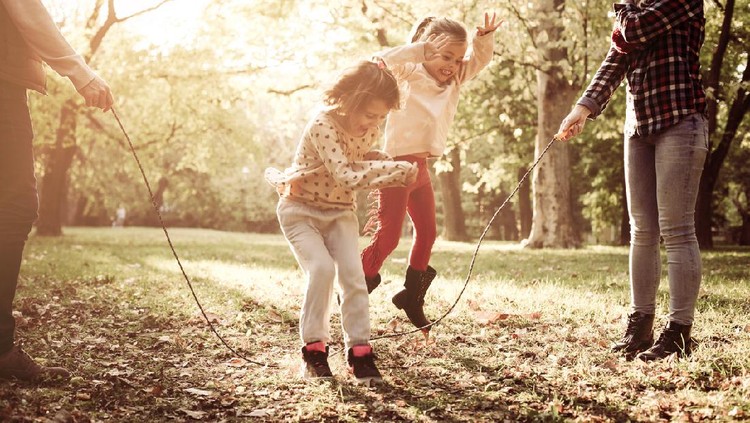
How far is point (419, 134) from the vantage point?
14.2 feet

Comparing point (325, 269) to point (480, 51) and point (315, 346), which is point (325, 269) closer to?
point (315, 346)

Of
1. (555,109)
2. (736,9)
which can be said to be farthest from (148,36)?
(736,9)

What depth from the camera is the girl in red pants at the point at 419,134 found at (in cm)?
427

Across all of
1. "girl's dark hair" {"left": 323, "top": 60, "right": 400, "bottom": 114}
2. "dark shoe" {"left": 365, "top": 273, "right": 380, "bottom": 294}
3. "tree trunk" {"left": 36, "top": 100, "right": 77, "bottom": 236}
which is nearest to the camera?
"girl's dark hair" {"left": 323, "top": 60, "right": 400, "bottom": 114}

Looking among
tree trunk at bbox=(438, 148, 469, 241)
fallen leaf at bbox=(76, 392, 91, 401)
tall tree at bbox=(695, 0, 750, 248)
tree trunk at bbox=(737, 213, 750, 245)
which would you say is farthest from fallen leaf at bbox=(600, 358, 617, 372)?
tree trunk at bbox=(737, 213, 750, 245)

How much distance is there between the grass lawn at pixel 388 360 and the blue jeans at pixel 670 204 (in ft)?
1.27

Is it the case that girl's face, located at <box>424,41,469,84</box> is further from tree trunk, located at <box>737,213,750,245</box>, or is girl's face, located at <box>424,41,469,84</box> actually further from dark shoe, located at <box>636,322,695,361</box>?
tree trunk, located at <box>737,213,750,245</box>

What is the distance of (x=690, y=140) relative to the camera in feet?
11.6

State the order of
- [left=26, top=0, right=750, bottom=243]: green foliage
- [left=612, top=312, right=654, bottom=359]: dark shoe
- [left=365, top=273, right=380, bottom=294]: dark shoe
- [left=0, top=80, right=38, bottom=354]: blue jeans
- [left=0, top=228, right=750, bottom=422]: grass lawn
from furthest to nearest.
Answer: [left=26, top=0, right=750, bottom=243]: green foliage, [left=365, top=273, right=380, bottom=294]: dark shoe, [left=612, top=312, right=654, bottom=359]: dark shoe, [left=0, top=80, right=38, bottom=354]: blue jeans, [left=0, top=228, right=750, bottom=422]: grass lawn

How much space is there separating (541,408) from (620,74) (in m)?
2.09

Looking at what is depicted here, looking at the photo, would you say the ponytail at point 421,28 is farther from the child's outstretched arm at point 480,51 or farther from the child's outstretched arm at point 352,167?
the child's outstretched arm at point 352,167

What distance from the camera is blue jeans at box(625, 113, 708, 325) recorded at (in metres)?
3.54

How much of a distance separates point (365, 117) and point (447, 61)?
1.05m

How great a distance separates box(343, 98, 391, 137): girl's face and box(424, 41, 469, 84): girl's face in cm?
92
